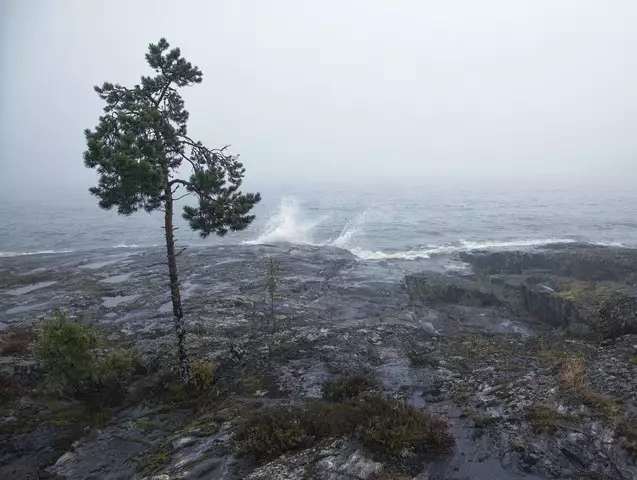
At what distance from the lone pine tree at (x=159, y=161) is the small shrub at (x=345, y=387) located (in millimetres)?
6685

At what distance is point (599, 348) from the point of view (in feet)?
65.8

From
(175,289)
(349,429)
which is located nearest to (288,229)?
(175,289)

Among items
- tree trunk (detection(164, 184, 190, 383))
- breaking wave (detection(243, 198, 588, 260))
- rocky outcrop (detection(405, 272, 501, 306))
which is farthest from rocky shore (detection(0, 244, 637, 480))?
breaking wave (detection(243, 198, 588, 260))

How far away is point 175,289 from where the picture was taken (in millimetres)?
17781

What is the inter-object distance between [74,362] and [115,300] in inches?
816

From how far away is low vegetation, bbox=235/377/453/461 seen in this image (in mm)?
11898

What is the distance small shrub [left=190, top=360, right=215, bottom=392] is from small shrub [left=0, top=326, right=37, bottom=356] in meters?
11.3

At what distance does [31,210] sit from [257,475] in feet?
441

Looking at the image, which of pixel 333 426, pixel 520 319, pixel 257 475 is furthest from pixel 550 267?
pixel 257 475

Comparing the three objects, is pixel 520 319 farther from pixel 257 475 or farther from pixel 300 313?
pixel 257 475

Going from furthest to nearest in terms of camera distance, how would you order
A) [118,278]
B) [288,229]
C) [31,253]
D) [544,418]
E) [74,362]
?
[288,229]
[31,253]
[118,278]
[74,362]
[544,418]

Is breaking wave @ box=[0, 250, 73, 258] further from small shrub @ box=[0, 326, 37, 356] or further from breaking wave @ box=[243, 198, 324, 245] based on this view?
small shrub @ box=[0, 326, 37, 356]

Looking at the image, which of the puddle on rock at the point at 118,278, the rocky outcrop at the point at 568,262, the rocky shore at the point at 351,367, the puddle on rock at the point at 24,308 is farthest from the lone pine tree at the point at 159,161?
the rocky outcrop at the point at 568,262

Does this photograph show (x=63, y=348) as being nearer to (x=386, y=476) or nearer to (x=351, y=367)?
(x=351, y=367)
